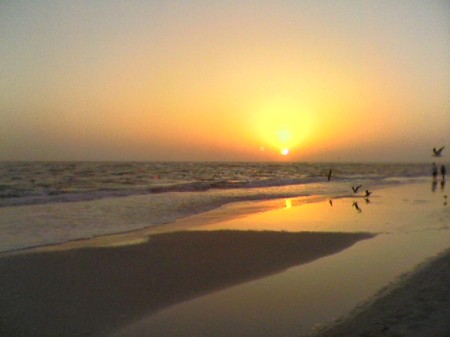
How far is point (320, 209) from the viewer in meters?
21.8

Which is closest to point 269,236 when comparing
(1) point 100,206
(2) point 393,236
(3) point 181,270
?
(2) point 393,236

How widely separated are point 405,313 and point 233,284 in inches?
136

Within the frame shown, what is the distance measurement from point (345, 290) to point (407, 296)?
1131 mm

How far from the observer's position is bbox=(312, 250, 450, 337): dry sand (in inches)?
211

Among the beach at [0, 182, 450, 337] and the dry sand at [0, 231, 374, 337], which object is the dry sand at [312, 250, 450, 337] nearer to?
the beach at [0, 182, 450, 337]

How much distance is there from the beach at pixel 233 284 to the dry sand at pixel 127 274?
0.09ft

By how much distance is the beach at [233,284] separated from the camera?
6102mm

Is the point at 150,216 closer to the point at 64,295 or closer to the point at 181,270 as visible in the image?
the point at 181,270

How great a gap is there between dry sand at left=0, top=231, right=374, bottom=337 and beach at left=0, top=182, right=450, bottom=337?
0.03m

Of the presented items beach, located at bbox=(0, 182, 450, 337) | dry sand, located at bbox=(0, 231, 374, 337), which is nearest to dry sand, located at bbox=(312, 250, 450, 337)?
beach, located at bbox=(0, 182, 450, 337)

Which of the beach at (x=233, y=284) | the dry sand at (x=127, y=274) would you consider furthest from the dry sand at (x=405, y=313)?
the dry sand at (x=127, y=274)

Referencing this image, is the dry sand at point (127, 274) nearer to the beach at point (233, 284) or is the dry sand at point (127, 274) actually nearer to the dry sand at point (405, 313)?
the beach at point (233, 284)

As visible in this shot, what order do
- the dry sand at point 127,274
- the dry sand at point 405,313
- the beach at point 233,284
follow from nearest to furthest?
the dry sand at point 405,313
the beach at point 233,284
the dry sand at point 127,274

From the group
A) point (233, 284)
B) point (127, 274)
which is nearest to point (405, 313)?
point (233, 284)
